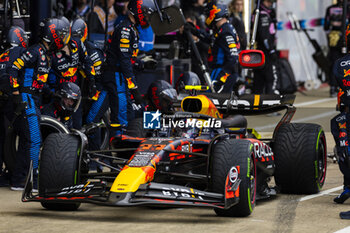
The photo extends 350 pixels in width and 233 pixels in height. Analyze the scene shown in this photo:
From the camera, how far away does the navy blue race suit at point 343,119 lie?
8.98 m

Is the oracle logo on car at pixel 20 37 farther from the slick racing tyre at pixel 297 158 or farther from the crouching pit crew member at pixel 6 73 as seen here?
the slick racing tyre at pixel 297 158

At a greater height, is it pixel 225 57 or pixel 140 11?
pixel 140 11

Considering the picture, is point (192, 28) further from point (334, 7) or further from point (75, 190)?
point (75, 190)

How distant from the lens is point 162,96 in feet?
33.1

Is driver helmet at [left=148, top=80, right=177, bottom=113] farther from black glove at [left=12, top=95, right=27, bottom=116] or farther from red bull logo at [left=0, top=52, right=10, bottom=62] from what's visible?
red bull logo at [left=0, top=52, right=10, bottom=62]

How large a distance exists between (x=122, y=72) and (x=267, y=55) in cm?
686

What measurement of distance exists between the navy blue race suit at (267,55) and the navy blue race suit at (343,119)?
8497mm

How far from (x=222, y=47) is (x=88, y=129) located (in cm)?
278

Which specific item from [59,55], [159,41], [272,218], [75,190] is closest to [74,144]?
[75,190]

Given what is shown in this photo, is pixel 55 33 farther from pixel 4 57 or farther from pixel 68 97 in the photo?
pixel 68 97

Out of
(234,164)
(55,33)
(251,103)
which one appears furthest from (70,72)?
(234,164)

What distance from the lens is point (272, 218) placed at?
8328 millimetres

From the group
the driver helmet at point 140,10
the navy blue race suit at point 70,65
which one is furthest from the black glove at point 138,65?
the navy blue race suit at point 70,65

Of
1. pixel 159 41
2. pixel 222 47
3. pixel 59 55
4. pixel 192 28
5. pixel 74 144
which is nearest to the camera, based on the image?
pixel 74 144
